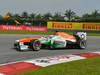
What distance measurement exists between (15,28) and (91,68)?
31.7m

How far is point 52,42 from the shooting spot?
1290 centimetres

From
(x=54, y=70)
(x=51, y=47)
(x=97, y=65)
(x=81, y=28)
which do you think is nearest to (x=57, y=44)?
(x=51, y=47)

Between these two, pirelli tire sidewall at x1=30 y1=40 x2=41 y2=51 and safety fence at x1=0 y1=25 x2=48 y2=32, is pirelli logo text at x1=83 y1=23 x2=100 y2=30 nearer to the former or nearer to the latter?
safety fence at x1=0 y1=25 x2=48 y2=32

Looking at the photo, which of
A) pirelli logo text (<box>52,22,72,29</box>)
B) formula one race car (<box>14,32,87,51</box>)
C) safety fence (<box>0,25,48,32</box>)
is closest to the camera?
formula one race car (<box>14,32,87,51</box>)

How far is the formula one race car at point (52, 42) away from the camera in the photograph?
39.4 ft

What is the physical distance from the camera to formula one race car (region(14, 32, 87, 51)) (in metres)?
12.0

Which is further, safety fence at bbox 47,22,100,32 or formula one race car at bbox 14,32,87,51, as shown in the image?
safety fence at bbox 47,22,100,32

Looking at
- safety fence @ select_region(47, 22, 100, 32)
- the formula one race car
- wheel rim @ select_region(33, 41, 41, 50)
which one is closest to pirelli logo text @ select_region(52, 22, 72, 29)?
safety fence @ select_region(47, 22, 100, 32)

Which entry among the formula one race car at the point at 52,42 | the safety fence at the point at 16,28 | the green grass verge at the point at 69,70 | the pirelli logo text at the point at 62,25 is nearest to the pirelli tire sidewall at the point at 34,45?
the formula one race car at the point at 52,42

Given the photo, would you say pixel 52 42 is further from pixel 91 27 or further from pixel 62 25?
pixel 62 25

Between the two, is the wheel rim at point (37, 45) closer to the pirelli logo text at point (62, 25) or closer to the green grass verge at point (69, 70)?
the green grass verge at point (69, 70)

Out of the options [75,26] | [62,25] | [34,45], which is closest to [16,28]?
[62,25]

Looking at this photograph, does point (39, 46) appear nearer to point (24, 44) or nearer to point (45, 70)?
point (24, 44)

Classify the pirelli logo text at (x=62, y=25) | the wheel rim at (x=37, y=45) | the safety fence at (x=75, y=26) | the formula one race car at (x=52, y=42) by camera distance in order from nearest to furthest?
the formula one race car at (x=52, y=42) < the wheel rim at (x=37, y=45) < the safety fence at (x=75, y=26) < the pirelli logo text at (x=62, y=25)
